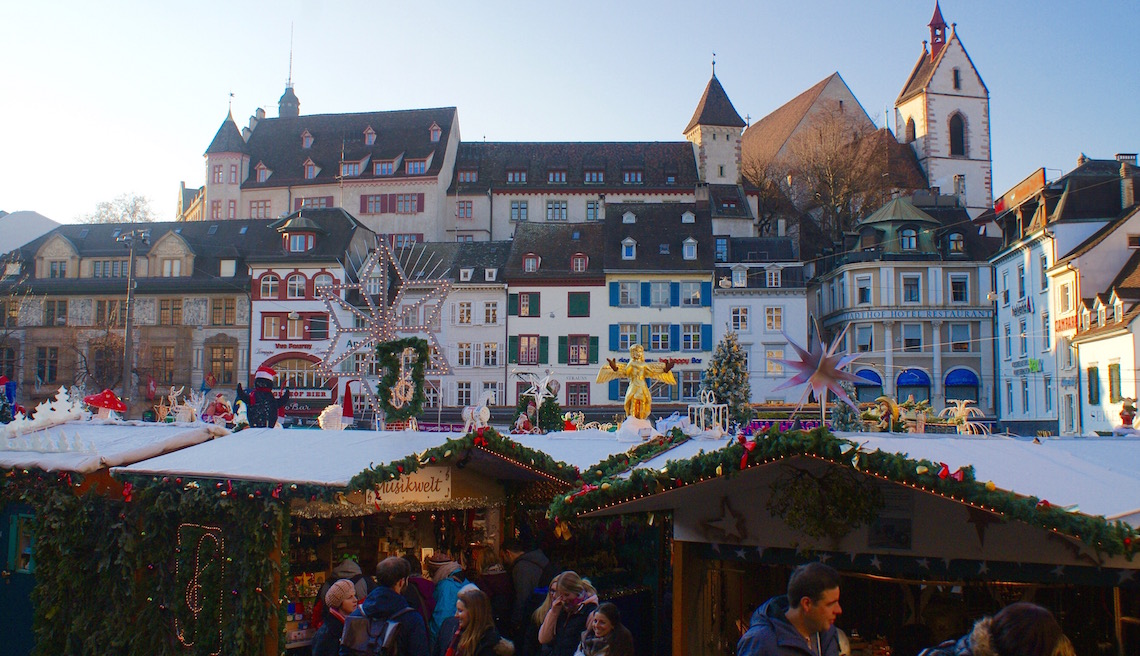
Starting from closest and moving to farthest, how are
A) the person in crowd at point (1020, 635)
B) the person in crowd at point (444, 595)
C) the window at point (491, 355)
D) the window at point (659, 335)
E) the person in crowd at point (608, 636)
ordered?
1. the person in crowd at point (1020, 635)
2. the person in crowd at point (608, 636)
3. the person in crowd at point (444, 595)
4. the window at point (659, 335)
5. the window at point (491, 355)

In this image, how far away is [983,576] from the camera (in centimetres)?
795

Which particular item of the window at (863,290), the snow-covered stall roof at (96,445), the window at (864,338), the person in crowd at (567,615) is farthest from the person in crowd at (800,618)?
the window at (863,290)

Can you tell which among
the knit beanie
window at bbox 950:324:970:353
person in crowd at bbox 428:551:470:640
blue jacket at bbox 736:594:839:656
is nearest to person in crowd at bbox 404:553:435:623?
person in crowd at bbox 428:551:470:640

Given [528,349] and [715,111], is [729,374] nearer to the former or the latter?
[528,349]

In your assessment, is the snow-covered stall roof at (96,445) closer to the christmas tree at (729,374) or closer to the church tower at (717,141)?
the christmas tree at (729,374)

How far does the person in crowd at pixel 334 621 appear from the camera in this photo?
27.3 ft

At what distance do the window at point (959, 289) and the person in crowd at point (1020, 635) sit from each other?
48.5 meters

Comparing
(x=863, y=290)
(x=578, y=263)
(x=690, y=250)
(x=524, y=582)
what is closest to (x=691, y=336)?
(x=690, y=250)

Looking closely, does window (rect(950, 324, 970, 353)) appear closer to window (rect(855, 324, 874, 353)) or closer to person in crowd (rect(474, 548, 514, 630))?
window (rect(855, 324, 874, 353))

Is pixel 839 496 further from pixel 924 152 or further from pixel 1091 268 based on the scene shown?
pixel 924 152

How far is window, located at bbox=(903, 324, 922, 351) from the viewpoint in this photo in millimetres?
49656

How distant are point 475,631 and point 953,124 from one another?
7239 centimetres

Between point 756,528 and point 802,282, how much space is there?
137 ft

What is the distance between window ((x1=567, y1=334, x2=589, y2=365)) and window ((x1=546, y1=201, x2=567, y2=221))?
1535cm
